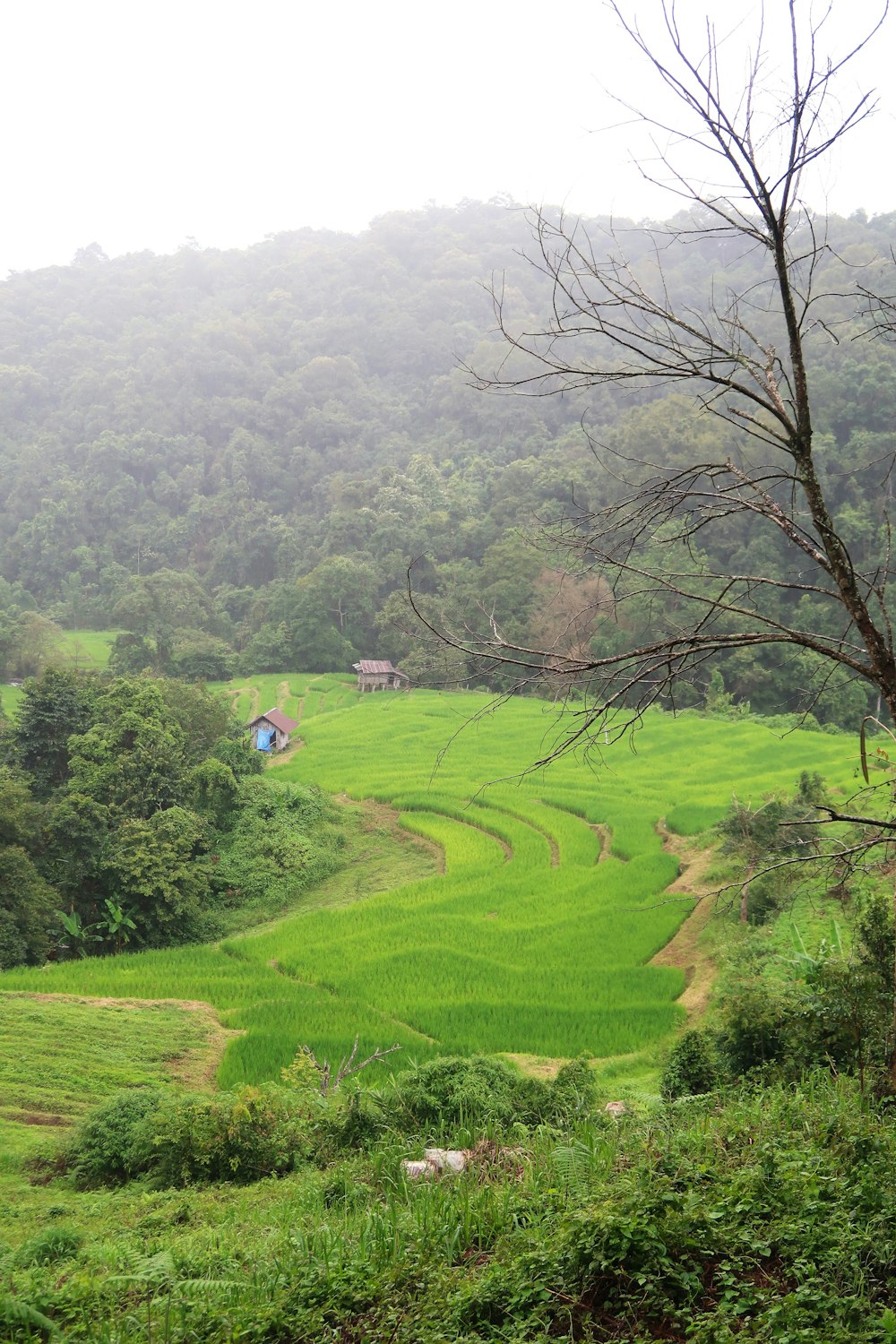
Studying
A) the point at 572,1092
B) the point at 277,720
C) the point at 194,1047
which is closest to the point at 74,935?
the point at 194,1047

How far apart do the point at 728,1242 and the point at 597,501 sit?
1496 inches

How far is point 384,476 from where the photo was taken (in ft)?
159

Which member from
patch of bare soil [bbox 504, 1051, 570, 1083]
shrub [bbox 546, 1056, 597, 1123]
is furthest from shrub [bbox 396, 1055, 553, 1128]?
patch of bare soil [bbox 504, 1051, 570, 1083]

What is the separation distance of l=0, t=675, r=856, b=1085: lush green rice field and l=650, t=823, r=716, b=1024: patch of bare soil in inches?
7.0

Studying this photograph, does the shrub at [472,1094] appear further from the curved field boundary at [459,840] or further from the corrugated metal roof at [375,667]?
the corrugated metal roof at [375,667]

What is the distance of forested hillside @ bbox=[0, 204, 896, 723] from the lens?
34.8 m

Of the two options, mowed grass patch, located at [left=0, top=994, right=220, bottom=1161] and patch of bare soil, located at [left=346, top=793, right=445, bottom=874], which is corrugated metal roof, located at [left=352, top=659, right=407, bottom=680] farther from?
mowed grass patch, located at [left=0, top=994, right=220, bottom=1161]

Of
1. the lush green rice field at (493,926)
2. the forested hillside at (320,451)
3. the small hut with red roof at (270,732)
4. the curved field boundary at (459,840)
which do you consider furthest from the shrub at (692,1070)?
the small hut with red roof at (270,732)

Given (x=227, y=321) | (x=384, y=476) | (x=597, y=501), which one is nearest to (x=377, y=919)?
(x=597, y=501)

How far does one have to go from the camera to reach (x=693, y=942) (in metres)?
11.8

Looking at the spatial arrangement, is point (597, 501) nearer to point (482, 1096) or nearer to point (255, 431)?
point (255, 431)

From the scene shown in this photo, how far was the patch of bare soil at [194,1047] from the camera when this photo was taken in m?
8.28

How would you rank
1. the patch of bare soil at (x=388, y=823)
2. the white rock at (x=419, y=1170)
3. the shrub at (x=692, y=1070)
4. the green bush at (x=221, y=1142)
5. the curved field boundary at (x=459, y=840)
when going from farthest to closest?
the patch of bare soil at (x=388, y=823) < the curved field boundary at (x=459, y=840) < the shrub at (x=692, y=1070) < the green bush at (x=221, y=1142) < the white rock at (x=419, y=1170)

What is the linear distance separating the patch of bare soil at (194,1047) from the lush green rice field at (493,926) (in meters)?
0.19
